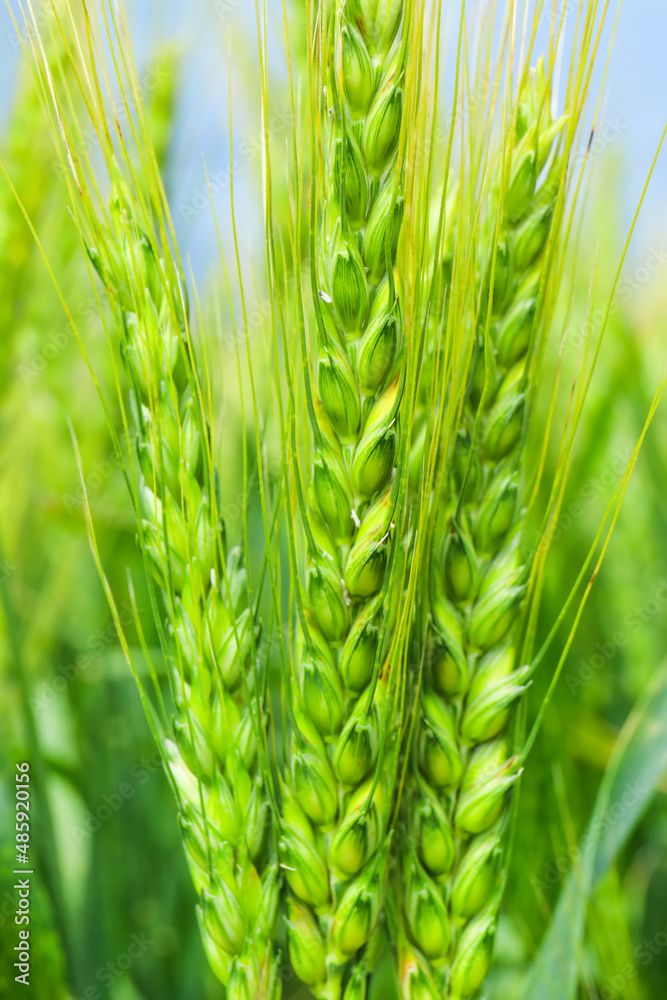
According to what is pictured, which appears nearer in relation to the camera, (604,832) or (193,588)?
(193,588)

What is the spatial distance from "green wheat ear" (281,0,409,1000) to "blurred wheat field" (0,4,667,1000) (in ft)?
0.31

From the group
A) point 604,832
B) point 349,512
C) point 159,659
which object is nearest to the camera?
point 349,512

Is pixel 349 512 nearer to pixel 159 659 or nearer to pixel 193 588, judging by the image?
pixel 193 588

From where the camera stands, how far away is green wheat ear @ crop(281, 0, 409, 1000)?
0.42 m

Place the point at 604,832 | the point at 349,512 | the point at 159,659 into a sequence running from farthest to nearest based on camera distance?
the point at 159,659
the point at 604,832
the point at 349,512

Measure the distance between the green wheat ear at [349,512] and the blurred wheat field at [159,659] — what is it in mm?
93

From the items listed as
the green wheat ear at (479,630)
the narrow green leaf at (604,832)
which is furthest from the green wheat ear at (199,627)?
the narrow green leaf at (604,832)

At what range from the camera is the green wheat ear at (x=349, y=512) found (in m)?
0.42

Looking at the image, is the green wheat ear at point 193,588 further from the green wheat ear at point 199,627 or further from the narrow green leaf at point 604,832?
the narrow green leaf at point 604,832

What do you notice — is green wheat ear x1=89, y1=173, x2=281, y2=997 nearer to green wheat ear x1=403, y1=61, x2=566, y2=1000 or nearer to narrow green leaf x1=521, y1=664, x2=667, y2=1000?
green wheat ear x1=403, y1=61, x2=566, y2=1000

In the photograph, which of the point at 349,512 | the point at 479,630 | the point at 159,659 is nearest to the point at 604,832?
the point at 479,630

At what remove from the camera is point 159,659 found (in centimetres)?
98

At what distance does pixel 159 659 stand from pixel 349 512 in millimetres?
604

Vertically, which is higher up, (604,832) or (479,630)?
(479,630)
